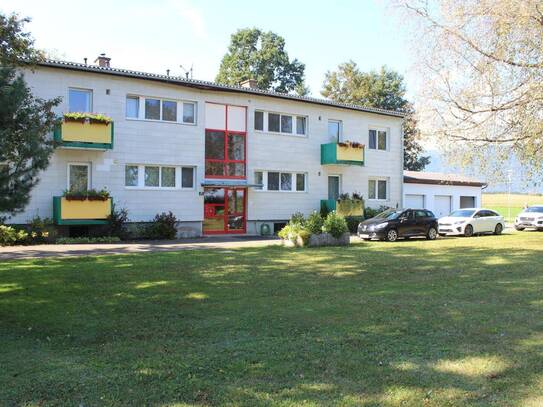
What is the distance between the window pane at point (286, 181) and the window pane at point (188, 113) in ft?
19.9

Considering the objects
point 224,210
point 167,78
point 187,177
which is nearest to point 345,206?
point 224,210

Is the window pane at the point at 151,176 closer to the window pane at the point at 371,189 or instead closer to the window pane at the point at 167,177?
the window pane at the point at 167,177

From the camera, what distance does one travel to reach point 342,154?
29.1 m

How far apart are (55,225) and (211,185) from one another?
7.35 metres

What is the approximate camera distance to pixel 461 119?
20156 millimetres

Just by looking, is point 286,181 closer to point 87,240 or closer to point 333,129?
point 333,129

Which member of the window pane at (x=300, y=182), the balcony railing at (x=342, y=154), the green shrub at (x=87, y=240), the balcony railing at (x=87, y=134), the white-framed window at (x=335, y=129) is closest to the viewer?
the green shrub at (x=87, y=240)

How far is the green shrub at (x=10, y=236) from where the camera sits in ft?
61.9

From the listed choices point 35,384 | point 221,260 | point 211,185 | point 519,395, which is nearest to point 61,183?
point 211,185

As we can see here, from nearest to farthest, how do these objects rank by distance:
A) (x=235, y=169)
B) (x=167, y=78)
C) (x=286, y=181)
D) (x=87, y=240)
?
(x=87, y=240), (x=167, y=78), (x=235, y=169), (x=286, y=181)

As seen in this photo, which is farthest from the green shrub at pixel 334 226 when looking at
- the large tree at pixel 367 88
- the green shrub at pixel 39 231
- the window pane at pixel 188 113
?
the large tree at pixel 367 88

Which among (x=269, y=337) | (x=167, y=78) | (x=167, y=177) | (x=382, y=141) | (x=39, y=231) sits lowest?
(x=269, y=337)

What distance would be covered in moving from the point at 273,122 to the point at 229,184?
4.82 metres

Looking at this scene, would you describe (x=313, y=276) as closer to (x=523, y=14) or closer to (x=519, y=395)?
(x=519, y=395)
